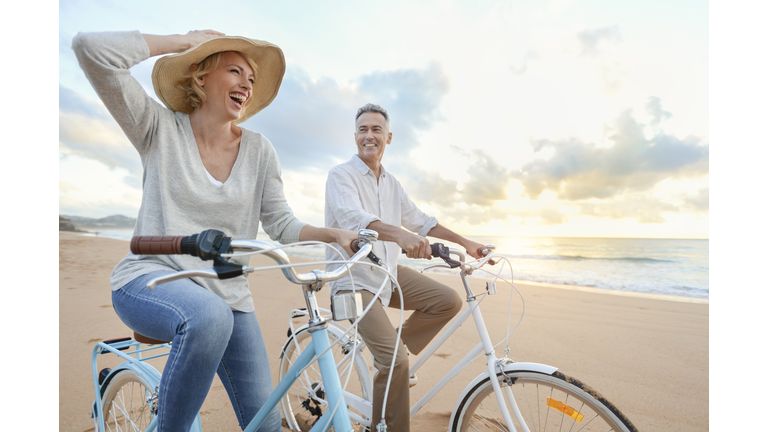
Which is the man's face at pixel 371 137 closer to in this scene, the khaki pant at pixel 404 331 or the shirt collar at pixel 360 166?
the shirt collar at pixel 360 166

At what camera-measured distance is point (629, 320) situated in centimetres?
531

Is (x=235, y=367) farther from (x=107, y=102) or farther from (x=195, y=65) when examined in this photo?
(x=195, y=65)

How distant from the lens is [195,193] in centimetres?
158

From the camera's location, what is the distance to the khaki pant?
2145 millimetres

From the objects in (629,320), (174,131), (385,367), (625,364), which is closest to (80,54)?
(174,131)

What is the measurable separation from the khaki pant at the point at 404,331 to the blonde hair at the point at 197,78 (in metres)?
1.42

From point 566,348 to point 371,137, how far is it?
3.39 metres

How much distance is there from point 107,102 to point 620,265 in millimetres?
18845

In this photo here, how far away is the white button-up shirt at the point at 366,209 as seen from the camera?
7.61 feet

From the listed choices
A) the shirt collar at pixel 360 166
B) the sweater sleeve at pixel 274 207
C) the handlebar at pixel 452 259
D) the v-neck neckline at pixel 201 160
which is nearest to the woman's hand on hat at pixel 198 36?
the v-neck neckline at pixel 201 160

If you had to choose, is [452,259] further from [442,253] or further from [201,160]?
[201,160]

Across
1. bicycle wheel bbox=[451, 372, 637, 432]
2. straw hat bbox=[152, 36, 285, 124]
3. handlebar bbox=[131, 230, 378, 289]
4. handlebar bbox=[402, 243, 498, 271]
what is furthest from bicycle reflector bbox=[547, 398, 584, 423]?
straw hat bbox=[152, 36, 285, 124]

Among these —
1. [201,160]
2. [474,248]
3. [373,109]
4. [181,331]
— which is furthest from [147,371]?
[373,109]

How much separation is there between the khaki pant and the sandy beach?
65 centimetres
